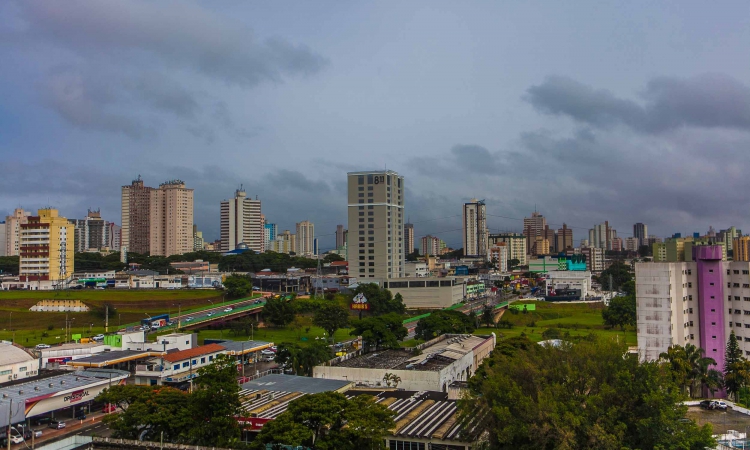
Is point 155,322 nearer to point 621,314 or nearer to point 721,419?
point 621,314

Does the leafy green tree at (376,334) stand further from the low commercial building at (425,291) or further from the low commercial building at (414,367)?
the low commercial building at (425,291)

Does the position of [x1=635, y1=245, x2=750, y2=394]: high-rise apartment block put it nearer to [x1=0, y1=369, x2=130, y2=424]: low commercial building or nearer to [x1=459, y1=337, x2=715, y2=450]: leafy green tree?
[x1=459, y1=337, x2=715, y2=450]: leafy green tree

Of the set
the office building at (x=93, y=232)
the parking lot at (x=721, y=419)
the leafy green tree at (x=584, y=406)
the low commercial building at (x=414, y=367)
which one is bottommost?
the parking lot at (x=721, y=419)

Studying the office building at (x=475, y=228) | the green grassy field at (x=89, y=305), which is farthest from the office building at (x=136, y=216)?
the office building at (x=475, y=228)

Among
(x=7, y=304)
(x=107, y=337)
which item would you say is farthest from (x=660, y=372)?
(x=7, y=304)

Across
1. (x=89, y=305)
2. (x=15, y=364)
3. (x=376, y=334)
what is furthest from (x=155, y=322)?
(x=15, y=364)

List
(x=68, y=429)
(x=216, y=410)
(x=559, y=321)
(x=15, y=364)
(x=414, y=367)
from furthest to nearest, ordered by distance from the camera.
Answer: (x=559, y=321)
(x=414, y=367)
(x=15, y=364)
(x=68, y=429)
(x=216, y=410)
